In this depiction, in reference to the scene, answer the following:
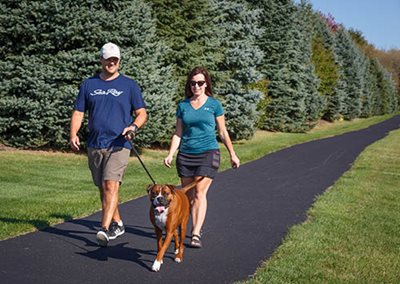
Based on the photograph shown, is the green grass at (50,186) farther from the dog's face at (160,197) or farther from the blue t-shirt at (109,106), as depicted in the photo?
the dog's face at (160,197)

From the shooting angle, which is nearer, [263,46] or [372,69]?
[263,46]

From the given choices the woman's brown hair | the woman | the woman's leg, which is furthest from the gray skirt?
the woman's brown hair

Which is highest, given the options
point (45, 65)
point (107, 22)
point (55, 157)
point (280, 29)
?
point (280, 29)

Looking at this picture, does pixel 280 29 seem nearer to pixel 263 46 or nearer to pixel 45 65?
pixel 263 46

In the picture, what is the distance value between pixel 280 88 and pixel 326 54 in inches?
618

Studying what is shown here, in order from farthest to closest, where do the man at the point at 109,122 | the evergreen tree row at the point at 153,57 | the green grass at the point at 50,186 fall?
the evergreen tree row at the point at 153,57 < the green grass at the point at 50,186 < the man at the point at 109,122

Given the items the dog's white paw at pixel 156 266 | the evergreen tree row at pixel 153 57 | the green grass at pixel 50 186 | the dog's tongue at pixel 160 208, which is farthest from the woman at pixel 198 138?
Result: the evergreen tree row at pixel 153 57

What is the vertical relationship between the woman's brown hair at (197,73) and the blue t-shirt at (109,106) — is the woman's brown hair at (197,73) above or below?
above

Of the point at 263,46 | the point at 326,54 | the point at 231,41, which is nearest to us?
the point at 231,41

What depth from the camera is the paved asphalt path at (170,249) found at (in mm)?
5293

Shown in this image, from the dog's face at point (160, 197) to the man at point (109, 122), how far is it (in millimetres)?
1098

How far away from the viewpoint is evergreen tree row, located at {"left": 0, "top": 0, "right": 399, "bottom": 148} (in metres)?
15.7

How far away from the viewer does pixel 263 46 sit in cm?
3403


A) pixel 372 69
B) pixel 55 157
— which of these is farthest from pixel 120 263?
pixel 372 69
